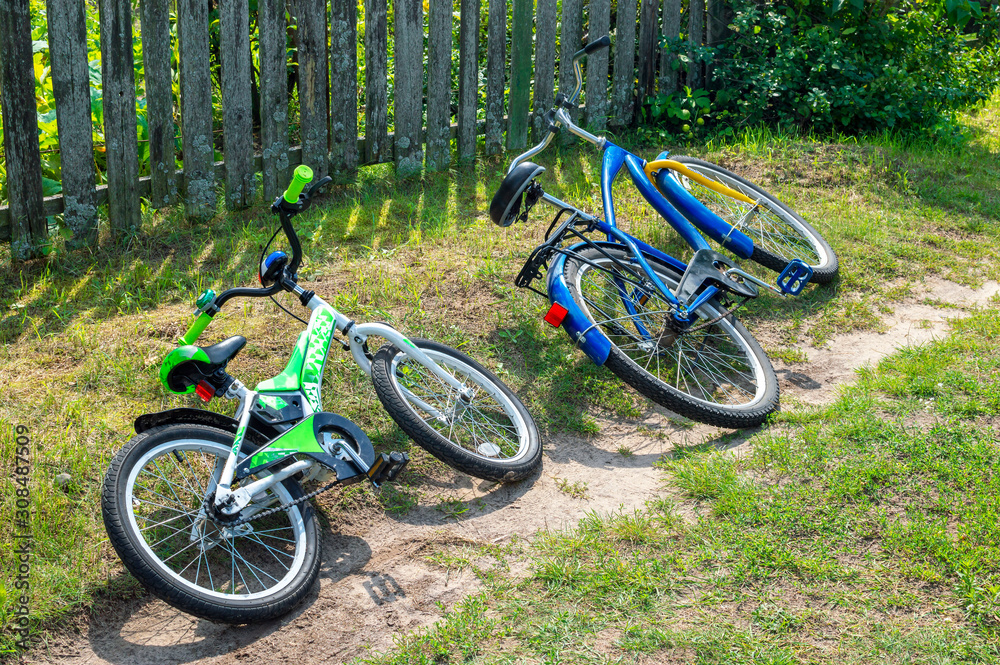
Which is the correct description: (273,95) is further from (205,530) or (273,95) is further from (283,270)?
(205,530)

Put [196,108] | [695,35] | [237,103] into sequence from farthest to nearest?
[695,35]
[237,103]
[196,108]

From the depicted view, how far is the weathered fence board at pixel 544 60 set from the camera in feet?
22.6

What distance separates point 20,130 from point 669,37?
5.18 m

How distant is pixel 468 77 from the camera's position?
6.51 metres

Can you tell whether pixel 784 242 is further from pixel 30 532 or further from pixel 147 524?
pixel 30 532

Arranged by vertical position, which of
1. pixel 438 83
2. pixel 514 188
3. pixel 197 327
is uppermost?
pixel 438 83

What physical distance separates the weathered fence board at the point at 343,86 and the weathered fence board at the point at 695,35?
308 centimetres

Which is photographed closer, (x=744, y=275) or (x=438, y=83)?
(x=744, y=275)

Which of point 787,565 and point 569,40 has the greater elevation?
point 569,40

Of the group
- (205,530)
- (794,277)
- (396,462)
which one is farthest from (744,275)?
(205,530)

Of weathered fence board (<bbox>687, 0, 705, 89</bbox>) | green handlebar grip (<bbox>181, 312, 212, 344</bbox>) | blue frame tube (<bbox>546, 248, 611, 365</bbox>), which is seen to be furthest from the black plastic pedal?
weathered fence board (<bbox>687, 0, 705, 89</bbox>)

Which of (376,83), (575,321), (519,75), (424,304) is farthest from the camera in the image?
(519,75)

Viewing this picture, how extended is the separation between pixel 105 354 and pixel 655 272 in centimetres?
286

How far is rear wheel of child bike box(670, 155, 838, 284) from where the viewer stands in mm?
5422
